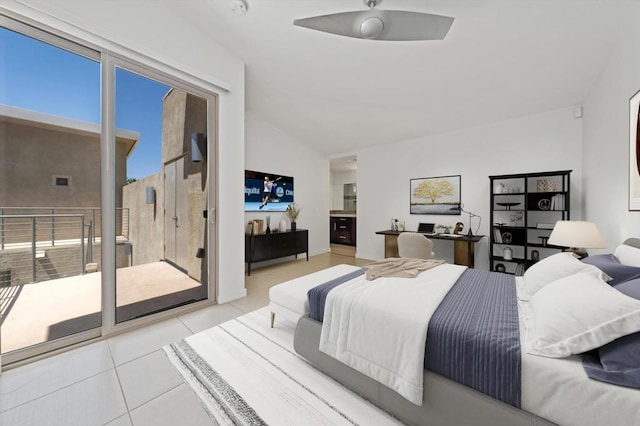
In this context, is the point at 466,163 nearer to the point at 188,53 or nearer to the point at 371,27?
the point at 371,27

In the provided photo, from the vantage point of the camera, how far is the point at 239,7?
2270 millimetres

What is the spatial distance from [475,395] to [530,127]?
13.2 feet

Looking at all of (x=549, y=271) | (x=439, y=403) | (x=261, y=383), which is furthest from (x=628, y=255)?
(x=261, y=383)

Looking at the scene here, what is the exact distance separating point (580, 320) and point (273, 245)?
3.96 meters

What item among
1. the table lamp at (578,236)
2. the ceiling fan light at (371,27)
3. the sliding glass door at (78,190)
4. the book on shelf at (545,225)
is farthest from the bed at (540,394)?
the sliding glass door at (78,190)

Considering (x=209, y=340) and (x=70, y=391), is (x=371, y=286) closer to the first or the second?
(x=209, y=340)

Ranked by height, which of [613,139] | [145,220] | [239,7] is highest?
[239,7]

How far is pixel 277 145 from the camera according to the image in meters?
4.96

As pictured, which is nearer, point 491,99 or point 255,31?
point 255,31

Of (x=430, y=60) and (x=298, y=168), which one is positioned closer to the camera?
(x=430, y=60)

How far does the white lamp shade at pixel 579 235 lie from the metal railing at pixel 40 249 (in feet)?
14.5

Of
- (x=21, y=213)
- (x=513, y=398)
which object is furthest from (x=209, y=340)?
(x=513, y=398)

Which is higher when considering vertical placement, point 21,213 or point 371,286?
point 21,213

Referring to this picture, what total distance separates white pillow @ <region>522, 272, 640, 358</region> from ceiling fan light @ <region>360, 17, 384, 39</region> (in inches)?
77.6
